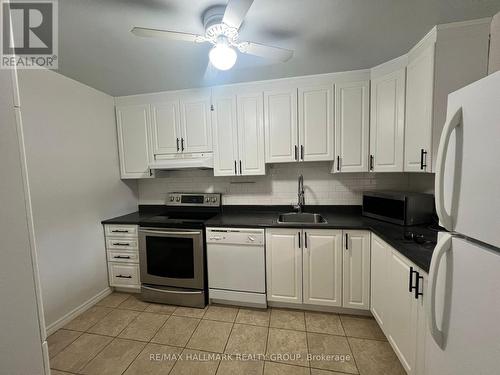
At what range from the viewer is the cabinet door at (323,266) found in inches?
77.3

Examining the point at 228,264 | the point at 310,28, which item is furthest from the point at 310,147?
the point at 228,264

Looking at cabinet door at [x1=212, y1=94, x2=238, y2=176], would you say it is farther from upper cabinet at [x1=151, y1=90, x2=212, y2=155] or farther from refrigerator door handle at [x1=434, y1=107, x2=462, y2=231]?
refrigerator door handle at [x1=434, y1=107, x2=462, y2=231]

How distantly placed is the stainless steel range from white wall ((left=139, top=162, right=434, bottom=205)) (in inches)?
25.8

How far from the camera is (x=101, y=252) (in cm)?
244

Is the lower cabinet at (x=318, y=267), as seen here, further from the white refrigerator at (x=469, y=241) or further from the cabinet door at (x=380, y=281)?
the white refrigerator at (x=469, y=241)

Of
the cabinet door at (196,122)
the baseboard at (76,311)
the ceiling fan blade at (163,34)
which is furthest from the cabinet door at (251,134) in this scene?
the baseboard at (76,311)

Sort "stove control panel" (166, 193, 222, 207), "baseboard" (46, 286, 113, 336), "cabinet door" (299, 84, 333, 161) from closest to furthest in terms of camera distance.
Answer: "baseboard" (46, 286, 113, 336) < "cabinet door" (299, 84, 333, 161) < "stove control panel" (166, 193, 222, 207)

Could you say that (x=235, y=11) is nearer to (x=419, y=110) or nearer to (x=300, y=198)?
(x=419, y=110)

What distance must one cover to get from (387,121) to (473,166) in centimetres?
150

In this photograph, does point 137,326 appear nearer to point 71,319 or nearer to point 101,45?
point 71,319

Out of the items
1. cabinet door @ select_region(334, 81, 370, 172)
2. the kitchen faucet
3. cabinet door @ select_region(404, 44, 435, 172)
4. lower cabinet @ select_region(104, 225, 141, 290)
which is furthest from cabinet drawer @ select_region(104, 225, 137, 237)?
cabinet door @ select_region(404, 44, 435, 172)

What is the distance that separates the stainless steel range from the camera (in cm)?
218

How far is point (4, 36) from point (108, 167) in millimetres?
2147

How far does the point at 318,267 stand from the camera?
2.00 m
